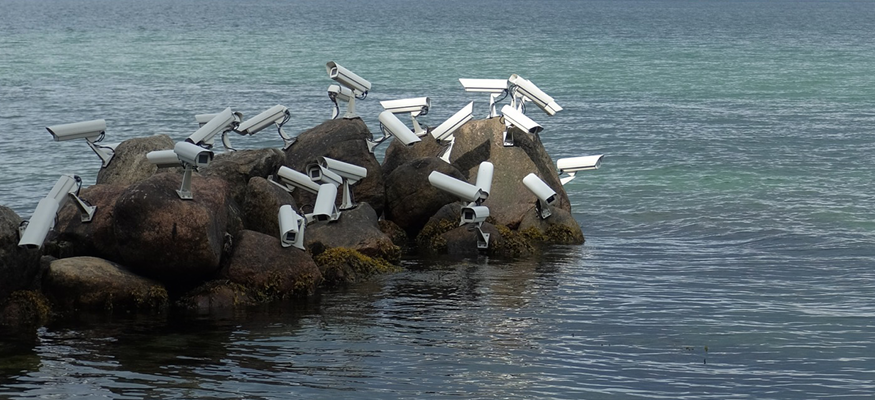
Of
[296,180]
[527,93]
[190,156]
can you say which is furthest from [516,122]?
[190,156]

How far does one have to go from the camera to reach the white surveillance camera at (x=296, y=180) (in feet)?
69.9

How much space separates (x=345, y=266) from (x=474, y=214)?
2.45 metres

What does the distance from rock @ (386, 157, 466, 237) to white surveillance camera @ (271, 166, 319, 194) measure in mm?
2229

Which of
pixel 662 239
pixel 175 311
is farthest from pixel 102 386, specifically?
pixel 662 239

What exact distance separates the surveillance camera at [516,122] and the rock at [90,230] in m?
7.97

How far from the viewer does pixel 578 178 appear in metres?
32.2

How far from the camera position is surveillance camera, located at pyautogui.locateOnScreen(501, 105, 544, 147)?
24.2 metres

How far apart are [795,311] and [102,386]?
380 inches

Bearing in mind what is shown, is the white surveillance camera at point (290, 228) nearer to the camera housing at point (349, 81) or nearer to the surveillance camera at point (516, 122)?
the camera housing at point (349, 81)

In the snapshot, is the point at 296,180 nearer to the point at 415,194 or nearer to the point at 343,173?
the point at 343,173

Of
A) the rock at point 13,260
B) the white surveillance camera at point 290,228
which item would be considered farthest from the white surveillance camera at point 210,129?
the rock at point 13,260

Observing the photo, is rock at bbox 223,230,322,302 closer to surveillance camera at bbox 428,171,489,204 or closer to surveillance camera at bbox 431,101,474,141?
surveillance camera at bbox 428,171,489,204

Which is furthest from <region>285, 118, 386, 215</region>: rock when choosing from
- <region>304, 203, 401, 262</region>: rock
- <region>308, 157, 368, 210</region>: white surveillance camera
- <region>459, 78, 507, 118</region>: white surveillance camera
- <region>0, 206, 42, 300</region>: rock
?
<region>0, 206, 42, 300</region>: rock

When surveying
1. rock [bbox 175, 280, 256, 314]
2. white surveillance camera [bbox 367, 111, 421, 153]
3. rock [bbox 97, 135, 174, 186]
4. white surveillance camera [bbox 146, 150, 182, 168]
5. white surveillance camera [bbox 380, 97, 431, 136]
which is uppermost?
white surveillance camera [bbox 380, 97, 431, 136]
